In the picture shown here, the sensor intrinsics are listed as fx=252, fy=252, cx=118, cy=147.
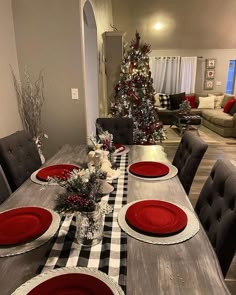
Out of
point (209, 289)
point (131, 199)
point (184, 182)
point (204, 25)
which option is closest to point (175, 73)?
point (204, 25)

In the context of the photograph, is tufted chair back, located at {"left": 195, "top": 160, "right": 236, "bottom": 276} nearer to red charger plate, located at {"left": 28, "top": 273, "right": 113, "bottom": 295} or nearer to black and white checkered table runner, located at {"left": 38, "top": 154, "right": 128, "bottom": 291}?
black and white checkered table runner, located at {"left": 38, "top": 154, "right": 128, "bottom": 291}

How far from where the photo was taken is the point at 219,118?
6352 millimetres

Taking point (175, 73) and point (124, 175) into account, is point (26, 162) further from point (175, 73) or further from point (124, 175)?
point (175, 73)

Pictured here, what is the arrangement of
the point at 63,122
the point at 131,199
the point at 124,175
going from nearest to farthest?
the point at 131,199
the point at 124,175
the point at 63,122

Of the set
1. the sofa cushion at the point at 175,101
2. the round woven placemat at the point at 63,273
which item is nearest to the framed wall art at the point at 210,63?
the sofa cushion at the point at 175,101

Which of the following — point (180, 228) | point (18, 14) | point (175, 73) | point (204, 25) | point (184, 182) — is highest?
point (204, 25)

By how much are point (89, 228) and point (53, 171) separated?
32.7 inches

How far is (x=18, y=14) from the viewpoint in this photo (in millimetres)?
2801

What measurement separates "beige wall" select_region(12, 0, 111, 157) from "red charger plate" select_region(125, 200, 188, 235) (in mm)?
1963

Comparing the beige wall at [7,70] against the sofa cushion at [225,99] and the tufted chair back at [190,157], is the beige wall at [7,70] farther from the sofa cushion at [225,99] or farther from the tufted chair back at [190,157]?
the sofa cushion at [225,99]

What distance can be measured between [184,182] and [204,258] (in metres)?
0.98

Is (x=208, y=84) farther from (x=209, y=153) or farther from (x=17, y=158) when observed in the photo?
(x=17, y=158)

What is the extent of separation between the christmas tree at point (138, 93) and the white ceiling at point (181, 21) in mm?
2021

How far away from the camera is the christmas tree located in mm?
4613
